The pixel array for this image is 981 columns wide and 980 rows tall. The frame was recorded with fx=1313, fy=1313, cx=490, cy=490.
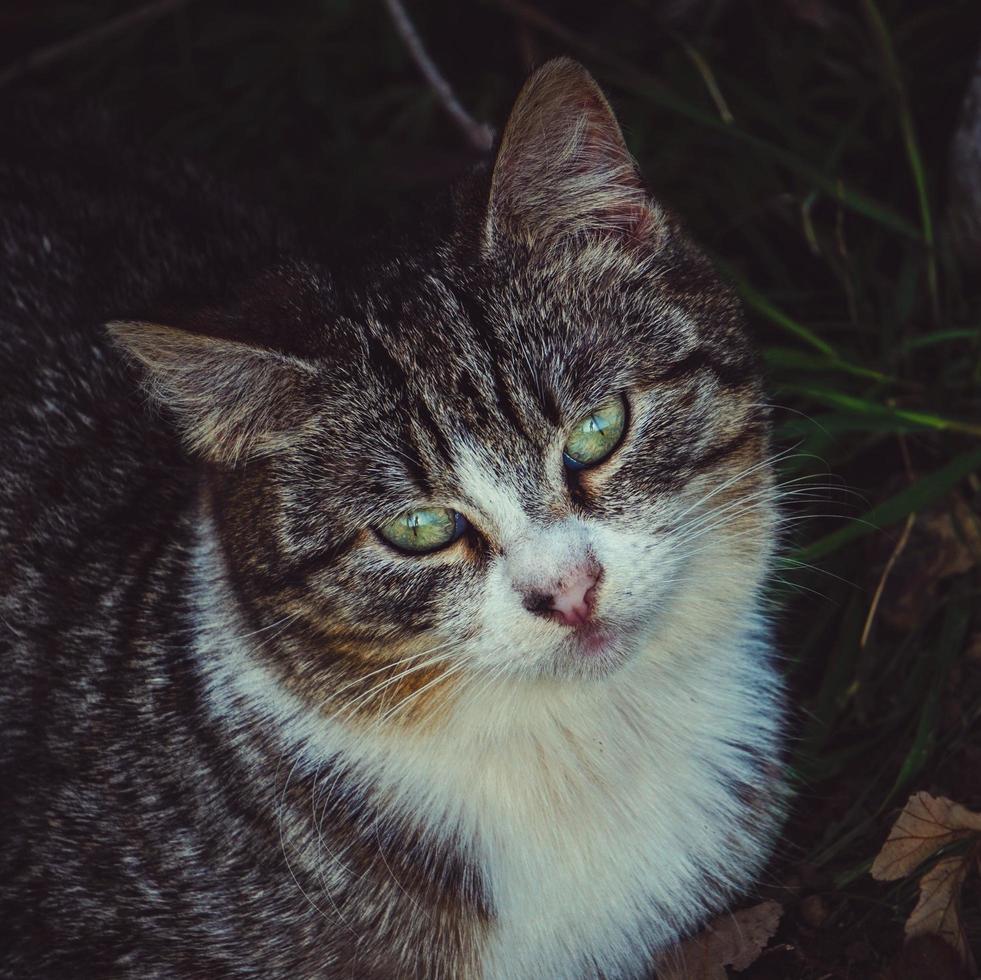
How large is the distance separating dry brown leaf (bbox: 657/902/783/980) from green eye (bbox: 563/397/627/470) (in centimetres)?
108

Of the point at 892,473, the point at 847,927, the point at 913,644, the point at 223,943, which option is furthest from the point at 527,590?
the point at 892,473

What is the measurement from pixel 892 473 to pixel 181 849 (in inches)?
79.2

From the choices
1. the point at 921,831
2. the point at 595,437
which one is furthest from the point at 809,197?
the point at 921,831

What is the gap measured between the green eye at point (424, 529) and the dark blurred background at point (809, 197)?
0.77 meters

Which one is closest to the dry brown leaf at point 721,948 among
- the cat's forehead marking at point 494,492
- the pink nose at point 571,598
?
the pink nose at point 571,598

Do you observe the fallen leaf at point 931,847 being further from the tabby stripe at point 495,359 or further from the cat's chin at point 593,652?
the tabby stripe at point 495,359

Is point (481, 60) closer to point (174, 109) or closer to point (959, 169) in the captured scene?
point (174, 109)

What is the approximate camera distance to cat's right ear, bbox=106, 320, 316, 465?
2152 mm

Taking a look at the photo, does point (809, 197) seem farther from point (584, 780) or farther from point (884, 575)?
point (584, 780)

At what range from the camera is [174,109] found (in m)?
4.50

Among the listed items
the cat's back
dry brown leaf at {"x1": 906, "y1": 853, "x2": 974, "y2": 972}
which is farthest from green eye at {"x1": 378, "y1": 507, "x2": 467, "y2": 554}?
dry brown leaf at {"x1": 906, "y1": 853, "x2": 974, "y2": 972}

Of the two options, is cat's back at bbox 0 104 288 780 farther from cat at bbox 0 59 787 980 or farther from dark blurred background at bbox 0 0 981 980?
dark blurred background at bbox 0 0 981 980

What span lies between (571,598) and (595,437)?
1.01 feet

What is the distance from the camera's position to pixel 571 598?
6.75ft
